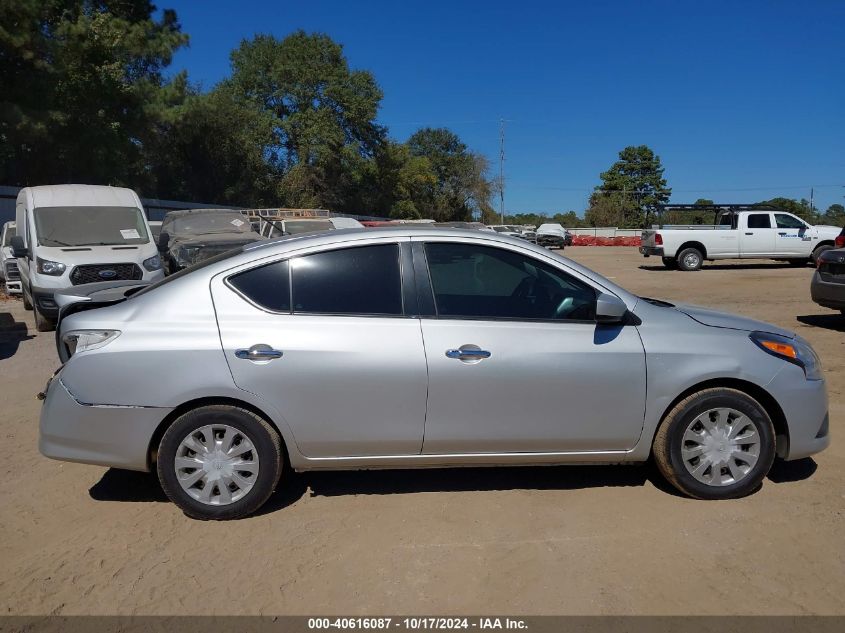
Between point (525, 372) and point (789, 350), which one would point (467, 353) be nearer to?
point (525, 372)

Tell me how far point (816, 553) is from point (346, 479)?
9.05 feet

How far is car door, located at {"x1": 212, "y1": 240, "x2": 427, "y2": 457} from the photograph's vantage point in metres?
3.88

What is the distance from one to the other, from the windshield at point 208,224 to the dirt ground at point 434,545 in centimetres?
1063

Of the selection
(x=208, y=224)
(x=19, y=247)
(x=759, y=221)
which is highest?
(x=208, y=224)

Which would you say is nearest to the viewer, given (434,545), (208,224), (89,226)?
(434,545)

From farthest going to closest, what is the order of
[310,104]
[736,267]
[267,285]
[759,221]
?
[310,104] < [736,267] < [759,221] < [267,285]

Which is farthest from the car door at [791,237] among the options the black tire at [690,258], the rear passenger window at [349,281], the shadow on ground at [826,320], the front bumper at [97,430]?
the front bumper at [97,430]

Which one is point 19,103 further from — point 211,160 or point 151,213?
point 211,160

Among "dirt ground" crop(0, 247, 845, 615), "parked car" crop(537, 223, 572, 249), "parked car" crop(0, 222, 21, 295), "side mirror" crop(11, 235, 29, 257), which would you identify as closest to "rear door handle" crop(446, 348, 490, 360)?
"dirt ground" crop(0, 247, 845, 615)

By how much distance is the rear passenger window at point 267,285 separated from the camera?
402 cm

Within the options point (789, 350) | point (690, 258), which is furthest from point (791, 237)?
point (789, 350)

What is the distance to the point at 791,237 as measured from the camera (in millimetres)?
Answer: 21875

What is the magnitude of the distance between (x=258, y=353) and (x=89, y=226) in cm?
891

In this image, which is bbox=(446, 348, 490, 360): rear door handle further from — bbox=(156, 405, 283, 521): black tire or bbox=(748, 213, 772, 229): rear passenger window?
bbox=(748, 213, 772, 229): rear passenger window
